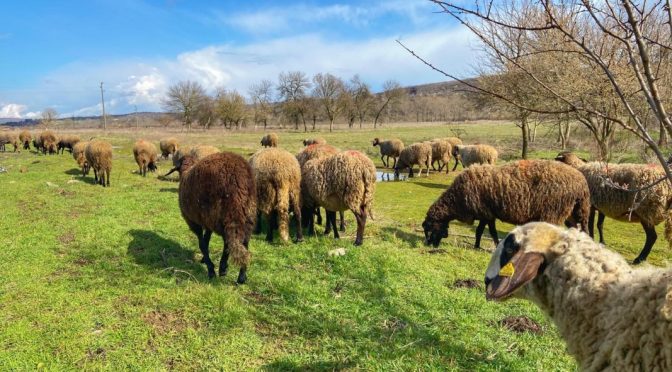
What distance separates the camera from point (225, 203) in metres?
6.18

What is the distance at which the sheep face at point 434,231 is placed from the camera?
902 cm

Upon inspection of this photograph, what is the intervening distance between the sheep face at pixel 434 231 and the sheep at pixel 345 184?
156cm

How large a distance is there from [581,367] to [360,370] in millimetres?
2044

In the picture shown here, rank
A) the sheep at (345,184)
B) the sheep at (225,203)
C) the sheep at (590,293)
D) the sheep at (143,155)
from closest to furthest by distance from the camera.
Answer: the sheep at (590,293), the sheep at (225,203), the sheep at (345,184), the sheep at (143,155)

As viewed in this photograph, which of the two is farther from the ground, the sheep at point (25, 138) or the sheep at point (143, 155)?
the sheep at point (25, 138)

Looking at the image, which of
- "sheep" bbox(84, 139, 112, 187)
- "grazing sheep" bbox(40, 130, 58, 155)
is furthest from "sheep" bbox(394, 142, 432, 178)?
"grazing sheep" bbox(40, 130, 58, 155)

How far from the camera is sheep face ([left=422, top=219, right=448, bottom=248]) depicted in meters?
9.02

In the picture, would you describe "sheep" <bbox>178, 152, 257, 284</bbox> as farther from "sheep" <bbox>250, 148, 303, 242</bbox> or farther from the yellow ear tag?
the yellow ear tag

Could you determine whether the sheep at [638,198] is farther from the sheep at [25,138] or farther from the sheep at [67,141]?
the sheep at [25,138]

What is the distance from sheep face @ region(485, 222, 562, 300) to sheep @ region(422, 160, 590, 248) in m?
6.15

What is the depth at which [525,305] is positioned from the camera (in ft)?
17.4

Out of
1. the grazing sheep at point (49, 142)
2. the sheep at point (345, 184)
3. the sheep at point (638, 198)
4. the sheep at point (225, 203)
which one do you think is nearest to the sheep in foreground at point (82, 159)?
the sheep at point (345, 184)

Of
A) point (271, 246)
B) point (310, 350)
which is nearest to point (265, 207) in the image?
point (271, 246)

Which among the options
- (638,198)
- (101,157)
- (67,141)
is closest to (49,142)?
(67,141)
